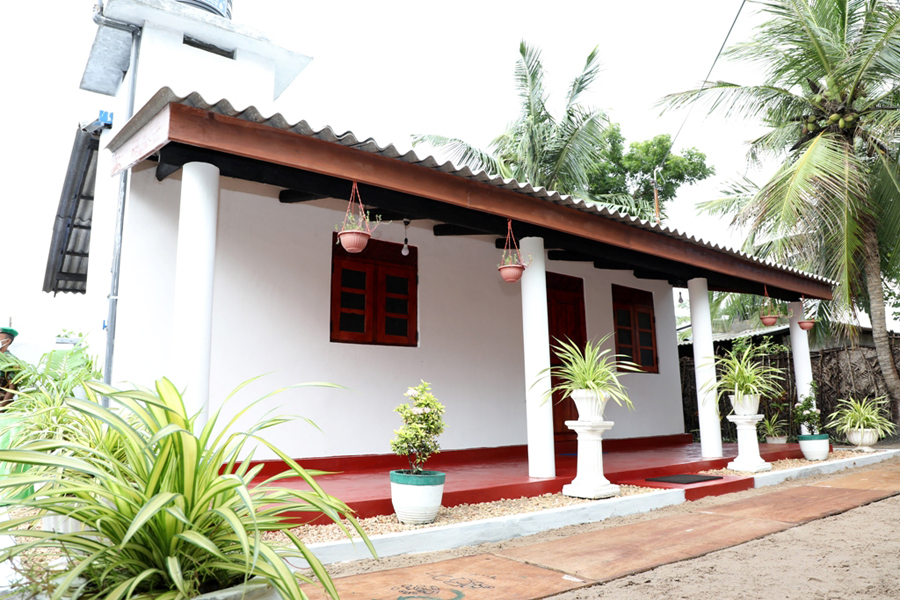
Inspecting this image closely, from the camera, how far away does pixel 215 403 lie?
5.21m

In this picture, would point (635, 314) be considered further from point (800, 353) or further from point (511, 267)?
point (511, 267)

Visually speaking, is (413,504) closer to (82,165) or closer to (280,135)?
(280,135)

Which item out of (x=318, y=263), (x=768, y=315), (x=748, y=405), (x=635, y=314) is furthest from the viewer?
(x=635, y=314)

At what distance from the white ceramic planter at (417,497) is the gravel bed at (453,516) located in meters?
0.06

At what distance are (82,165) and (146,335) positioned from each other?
3713mm

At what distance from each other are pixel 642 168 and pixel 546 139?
20.7 ft

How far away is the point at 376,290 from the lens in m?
6.64

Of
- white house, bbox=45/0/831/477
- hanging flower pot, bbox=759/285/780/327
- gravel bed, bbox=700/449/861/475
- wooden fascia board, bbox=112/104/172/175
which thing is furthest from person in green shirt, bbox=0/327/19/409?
hanging flower pot, bbox=759/285/780/327

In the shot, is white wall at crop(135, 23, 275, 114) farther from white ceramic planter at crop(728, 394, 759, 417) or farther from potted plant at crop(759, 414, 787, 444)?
potted plant at crop(759, 414, 787, 444)

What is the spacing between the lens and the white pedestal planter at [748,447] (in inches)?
282

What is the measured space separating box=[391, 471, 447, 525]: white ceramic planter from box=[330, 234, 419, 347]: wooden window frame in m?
2.40

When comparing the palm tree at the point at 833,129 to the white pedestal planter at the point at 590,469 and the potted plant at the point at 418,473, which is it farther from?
the potted plant at the point at 418,473

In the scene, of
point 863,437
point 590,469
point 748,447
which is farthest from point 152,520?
point 863,437

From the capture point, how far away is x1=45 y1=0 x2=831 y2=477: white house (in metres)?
4.05
